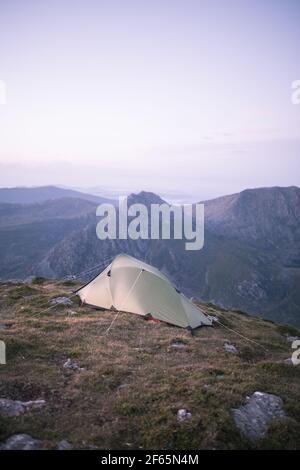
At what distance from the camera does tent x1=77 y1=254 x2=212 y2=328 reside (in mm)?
24000

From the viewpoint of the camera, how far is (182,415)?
455 inches

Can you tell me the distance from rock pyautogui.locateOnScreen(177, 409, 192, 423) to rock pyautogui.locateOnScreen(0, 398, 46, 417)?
14.6ft

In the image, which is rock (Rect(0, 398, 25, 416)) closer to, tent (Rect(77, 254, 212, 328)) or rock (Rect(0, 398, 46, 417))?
rock (Rect(0, 398, 46, 417))

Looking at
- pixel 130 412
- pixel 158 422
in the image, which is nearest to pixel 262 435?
pixel 158 422

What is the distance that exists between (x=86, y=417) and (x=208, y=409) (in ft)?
12.9

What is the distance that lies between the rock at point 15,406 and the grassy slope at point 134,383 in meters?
0.33

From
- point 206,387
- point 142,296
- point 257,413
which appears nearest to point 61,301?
point 142,296

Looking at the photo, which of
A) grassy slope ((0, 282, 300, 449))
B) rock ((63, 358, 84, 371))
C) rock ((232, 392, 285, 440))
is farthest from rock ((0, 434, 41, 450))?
rock ((232, 392, 285, 440))

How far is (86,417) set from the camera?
1152 cm

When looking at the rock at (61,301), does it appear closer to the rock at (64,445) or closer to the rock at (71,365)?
the rock at (71,365)

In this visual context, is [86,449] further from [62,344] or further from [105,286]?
[105,286]

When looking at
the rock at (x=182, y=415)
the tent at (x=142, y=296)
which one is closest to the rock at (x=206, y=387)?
the rock at (x=182, y=415)

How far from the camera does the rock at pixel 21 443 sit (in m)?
9.57

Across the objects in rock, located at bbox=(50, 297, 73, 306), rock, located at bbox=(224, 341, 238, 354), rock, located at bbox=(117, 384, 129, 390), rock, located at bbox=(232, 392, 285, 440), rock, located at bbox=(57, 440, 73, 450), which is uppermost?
rock, located at bbox=(57, 440, 73, 450)
